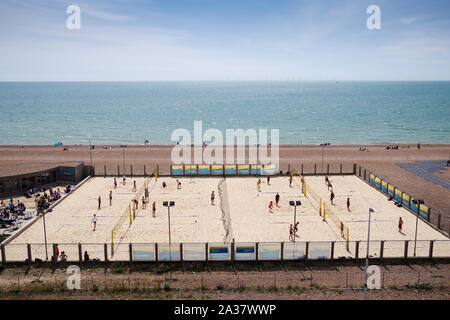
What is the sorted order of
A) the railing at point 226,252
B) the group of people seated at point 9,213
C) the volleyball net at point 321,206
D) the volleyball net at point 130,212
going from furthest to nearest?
the group of people seated at point 9,213, the volleyball net at point 321,206, the volleyball net at point 130,212, the railing at point 226,252

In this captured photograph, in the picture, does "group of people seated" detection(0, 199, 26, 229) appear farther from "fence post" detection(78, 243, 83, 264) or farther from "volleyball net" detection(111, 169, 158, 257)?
"fence post" detection(78, 243, 83, 264)

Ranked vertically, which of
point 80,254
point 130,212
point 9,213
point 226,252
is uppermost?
point 130,212

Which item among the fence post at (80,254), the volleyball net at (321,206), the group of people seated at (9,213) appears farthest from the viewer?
the group of people seated at (9,213)

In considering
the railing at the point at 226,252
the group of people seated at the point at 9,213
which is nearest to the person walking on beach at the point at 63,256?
the railing at the point at 226,252

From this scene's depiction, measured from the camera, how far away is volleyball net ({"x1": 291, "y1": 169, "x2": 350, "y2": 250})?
81.3 ft

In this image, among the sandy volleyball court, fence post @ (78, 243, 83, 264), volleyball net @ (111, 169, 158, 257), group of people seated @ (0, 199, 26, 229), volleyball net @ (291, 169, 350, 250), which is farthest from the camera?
group of people seated @ (0, 199, 26, 229)

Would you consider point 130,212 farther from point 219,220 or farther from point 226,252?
point 226,252

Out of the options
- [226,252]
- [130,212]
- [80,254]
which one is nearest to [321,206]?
[226,252]

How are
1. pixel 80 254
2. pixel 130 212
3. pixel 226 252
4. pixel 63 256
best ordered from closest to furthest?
1. pixel 80 254
2. pixel 63 256
3. pixel 226 252
4. pixel 130 212

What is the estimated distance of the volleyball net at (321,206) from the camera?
81.3ft

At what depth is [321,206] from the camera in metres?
30.3

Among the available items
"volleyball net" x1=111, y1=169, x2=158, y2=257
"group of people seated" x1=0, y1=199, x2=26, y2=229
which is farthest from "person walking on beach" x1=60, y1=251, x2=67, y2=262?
"group of people seated" x1=0, y1=199, x2=26, y2=229

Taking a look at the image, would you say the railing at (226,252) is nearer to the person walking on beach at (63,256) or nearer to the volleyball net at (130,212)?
the person walking on beach at (63,256)
